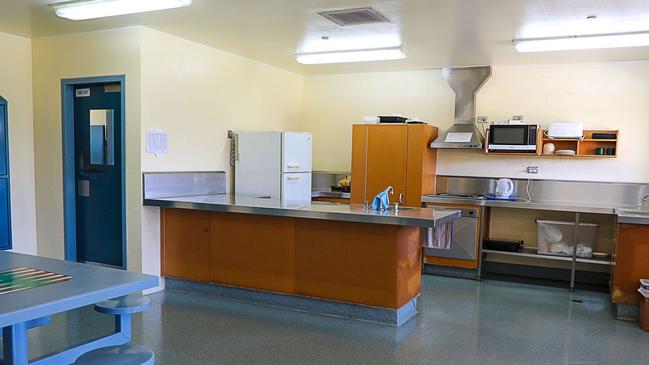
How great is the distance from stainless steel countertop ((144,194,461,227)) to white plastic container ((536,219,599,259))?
189cm

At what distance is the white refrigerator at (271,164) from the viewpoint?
18.0 ft

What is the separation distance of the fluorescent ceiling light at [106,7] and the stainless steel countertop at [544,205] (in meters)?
3.65

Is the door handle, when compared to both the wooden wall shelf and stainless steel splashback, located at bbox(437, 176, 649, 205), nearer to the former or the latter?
Result: stainless steel splashback, located at bbox(437, 176, 649, 205)

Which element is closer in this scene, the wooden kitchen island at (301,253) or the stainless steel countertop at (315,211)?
the stainless steel countertop at (315,211)

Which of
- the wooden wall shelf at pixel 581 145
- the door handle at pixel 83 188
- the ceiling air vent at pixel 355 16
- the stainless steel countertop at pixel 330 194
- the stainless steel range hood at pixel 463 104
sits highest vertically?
the ceiling air vent at pixel 355 16

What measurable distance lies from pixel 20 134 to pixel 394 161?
4177 millimetres

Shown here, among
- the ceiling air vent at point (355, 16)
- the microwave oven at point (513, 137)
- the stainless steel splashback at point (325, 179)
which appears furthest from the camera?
the stainless steel splashback at point (325, 179)

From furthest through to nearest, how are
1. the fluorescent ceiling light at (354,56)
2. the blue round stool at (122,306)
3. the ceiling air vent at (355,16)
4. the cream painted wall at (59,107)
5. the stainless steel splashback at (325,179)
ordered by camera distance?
the stainless steel splashback at (325,179) < the fluorescent ceiling light at (354,56) < the cream painted wall at (59,107) < the ceiling air vent at (355,16) < the blue round stool at (122,306)

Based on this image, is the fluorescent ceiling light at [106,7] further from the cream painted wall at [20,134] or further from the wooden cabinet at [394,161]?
the wooden cabinet at [394,161]

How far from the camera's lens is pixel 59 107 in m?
5.00

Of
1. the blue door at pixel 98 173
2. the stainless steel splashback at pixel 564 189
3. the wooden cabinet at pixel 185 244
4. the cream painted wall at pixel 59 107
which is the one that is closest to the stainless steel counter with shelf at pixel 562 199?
the stainless steel splashback at pixel 564 189

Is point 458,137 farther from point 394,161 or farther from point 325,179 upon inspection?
point 325,179

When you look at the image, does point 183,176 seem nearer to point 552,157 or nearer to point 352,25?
point 352,25

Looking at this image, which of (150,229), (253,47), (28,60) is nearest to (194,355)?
(150,229)
